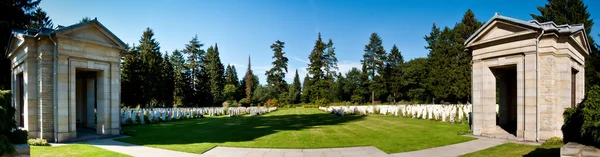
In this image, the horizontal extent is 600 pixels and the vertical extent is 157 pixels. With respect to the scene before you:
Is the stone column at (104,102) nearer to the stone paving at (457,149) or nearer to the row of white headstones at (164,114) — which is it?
the row of white headstones at (164,114)

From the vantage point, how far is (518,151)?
895 centimetres

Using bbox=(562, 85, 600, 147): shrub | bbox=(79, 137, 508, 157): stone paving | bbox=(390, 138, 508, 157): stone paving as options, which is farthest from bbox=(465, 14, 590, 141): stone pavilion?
bbox=(562, 85, 600, 147): shrub

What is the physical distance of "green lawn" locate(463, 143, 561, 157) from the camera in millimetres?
8461

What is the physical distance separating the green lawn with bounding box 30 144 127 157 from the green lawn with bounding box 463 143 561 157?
10.4 metres

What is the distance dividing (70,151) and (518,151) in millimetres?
13523

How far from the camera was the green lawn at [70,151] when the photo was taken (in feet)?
28.3

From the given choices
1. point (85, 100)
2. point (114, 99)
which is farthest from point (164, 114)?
point (114, 99)

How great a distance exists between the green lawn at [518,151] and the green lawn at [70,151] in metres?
10.4

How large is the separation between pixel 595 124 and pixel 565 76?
22.5 feet

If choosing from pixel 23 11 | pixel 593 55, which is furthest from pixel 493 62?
pixel 23 11

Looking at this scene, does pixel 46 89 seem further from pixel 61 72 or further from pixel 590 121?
pixel 590 121

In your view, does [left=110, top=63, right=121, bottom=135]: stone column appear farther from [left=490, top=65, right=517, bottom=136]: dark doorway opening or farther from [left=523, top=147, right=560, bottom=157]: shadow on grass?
[left=490, top=65, right=517, bottom=136]: dark doorway opening

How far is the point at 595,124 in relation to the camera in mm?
5648

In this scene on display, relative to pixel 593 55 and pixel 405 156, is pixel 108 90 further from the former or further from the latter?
pixel 593 55
